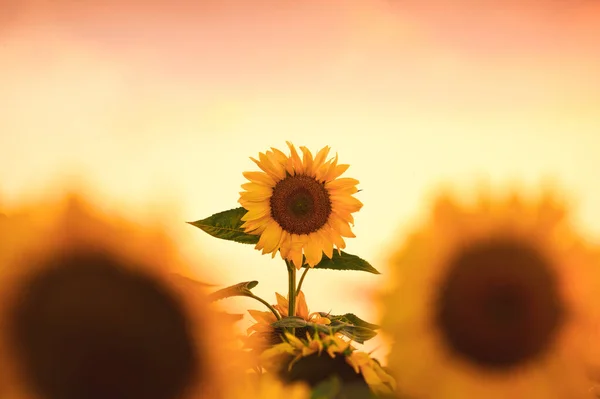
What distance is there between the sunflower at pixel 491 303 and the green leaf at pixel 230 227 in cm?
25

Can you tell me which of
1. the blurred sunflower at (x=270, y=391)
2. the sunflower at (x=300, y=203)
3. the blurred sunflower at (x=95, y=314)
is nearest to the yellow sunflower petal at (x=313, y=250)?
the sunflower at (x=300, y=203)

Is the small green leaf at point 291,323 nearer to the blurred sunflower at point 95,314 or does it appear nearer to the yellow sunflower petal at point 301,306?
the yellow sunflower petal at point 301,306

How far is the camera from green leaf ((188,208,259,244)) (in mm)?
716

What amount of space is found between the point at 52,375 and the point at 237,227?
19.4 inches

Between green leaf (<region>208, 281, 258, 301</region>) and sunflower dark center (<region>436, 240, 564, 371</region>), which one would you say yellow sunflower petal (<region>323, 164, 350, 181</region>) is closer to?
green leaf (<region>208, 281, 258, 301</region>)

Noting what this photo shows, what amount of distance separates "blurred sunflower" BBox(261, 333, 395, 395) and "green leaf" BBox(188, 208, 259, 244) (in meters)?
0.24

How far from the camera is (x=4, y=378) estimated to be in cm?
26

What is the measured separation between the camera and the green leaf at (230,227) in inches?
28.2

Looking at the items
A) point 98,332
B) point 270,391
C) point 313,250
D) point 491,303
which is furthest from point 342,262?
point 98,332

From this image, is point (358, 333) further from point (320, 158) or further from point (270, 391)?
point (270, 391)

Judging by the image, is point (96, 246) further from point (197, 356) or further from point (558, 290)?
point (558, 290)

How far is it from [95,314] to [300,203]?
0.54 metres

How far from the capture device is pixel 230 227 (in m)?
0.73

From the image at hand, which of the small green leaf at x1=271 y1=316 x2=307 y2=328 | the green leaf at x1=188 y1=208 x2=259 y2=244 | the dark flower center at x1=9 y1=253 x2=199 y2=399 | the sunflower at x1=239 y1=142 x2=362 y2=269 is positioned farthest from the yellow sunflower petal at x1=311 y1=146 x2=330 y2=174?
the dark flower center at x1=9 y1=253 x2=199 y2=399
